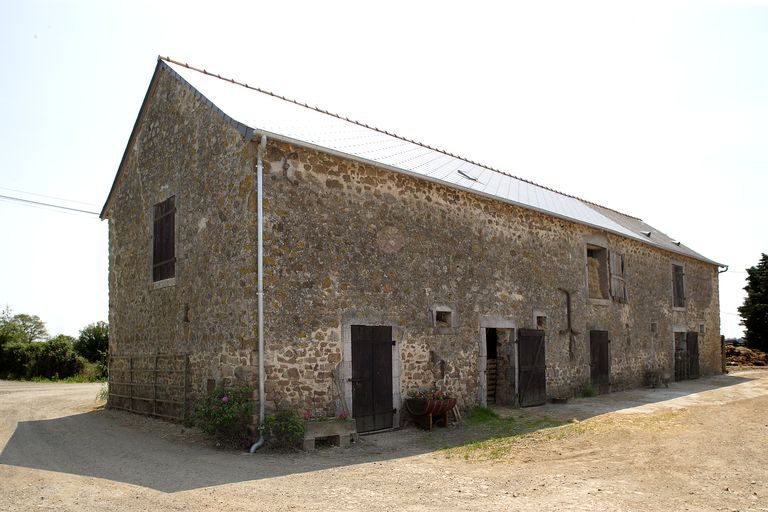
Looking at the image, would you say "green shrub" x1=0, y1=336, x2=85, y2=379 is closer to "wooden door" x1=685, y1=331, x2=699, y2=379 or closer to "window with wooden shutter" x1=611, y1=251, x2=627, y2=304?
"window with wooden shutter" x1=611, y1=251, x2=627, y2=304

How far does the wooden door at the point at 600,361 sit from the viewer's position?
48.7 ft

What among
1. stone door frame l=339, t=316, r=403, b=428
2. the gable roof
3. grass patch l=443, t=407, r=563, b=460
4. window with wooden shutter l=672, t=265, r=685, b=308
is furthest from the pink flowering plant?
window with wooden shutter l=672, t=265, r=685, b=308

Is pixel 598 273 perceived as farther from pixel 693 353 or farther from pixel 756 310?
pixel 756 310

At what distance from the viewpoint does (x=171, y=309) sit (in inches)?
417

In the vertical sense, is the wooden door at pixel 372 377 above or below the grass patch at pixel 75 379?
above

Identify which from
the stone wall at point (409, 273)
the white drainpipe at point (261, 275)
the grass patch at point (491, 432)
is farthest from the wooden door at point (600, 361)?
the white drainpipe at point (261, 275)

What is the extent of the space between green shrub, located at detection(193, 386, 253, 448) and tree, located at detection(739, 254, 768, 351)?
29971 mm

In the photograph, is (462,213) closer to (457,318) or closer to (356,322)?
(457,318)

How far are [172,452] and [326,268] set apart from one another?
10.6 ft

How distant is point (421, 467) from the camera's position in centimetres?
723

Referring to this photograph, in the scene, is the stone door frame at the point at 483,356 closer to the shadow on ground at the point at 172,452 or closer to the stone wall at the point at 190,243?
the shadow on ground at the point at 172,452

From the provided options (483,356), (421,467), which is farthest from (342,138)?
(421,467)

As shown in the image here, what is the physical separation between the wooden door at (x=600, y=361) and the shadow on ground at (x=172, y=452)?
3.36m

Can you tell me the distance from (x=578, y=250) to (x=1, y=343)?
20.6m
